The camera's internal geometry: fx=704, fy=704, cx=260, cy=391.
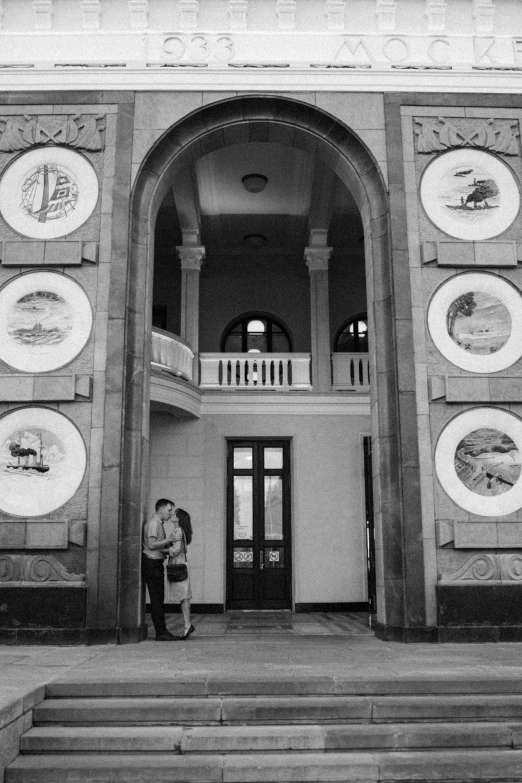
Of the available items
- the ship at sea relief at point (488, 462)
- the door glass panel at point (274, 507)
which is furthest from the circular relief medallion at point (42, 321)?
the door glass panel at point (274, 507)

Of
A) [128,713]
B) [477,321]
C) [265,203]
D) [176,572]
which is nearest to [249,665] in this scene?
[128,713]

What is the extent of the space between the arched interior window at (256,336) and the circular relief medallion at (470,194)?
21.2ft

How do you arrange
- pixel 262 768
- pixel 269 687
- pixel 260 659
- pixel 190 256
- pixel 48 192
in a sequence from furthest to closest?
pixel 190 256 → pixel 48 192 → pixel 260 659 → pixel 269 687 → pixel 262 768

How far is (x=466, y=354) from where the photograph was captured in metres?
7.84

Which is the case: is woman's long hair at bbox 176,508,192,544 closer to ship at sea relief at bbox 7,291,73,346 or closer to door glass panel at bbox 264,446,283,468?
ship at sea relief at bbox 7,291,73,346

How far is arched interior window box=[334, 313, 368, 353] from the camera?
570 inches

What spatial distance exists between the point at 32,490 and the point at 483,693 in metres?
4.84

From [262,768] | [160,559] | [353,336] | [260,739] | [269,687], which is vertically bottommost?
[262,768]

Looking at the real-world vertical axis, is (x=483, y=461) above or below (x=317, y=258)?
below

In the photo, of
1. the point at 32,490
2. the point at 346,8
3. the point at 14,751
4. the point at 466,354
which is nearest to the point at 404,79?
the point at 346,8

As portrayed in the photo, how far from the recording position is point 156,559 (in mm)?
7582

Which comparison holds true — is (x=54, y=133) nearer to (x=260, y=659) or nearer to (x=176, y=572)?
(x=176, y=572)

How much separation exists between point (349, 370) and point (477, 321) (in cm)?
504

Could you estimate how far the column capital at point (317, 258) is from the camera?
12992mm
